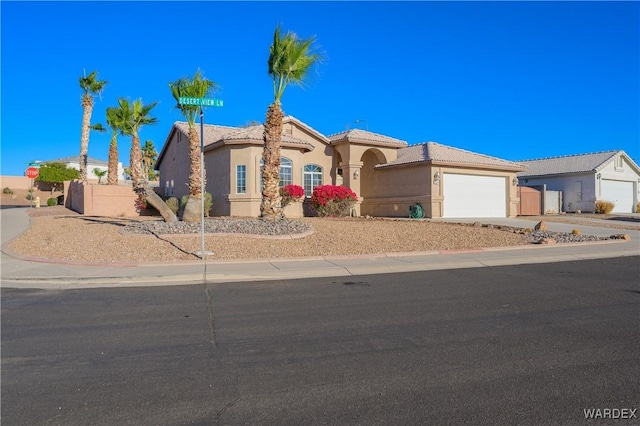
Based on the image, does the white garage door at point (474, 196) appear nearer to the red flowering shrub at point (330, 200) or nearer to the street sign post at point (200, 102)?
the red flowering shrub at point (330, 200)

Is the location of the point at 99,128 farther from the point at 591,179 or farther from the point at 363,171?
the point at 591,179

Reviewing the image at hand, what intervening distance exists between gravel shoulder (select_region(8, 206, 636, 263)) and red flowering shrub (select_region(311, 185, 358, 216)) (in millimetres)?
5049

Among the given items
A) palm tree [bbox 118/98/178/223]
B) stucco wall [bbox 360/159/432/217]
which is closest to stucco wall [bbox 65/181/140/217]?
palm tree [bbox 118/98/178/223]

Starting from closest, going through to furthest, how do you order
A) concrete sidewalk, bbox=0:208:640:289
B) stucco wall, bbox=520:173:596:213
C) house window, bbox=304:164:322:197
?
concrete sidewalk, bbox=0:208:640:289 < house window, bbox=304:164:322:197 < stucco wall, bbox=520:173:596:213

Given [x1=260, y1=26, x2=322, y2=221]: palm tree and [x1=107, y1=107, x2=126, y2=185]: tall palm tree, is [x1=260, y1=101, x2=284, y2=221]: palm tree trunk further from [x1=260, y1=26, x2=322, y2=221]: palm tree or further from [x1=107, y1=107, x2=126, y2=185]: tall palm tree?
[x1=107, y1=107, x2=126, y2=185]: tall palm tree

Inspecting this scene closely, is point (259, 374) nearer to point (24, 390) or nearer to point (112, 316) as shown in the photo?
point (24, 390)

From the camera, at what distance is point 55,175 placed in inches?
2499

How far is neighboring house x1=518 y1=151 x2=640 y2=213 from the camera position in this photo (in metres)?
35.3

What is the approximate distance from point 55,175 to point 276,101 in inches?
2225

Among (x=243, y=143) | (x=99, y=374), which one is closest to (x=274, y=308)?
(x=99, y=374)

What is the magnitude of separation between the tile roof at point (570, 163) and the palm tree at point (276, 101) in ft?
85.3

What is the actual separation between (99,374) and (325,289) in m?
4.94

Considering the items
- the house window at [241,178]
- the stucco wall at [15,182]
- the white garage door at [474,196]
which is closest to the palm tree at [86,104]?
the house window at [241,178]

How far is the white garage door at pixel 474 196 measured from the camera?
2638 centimetres
